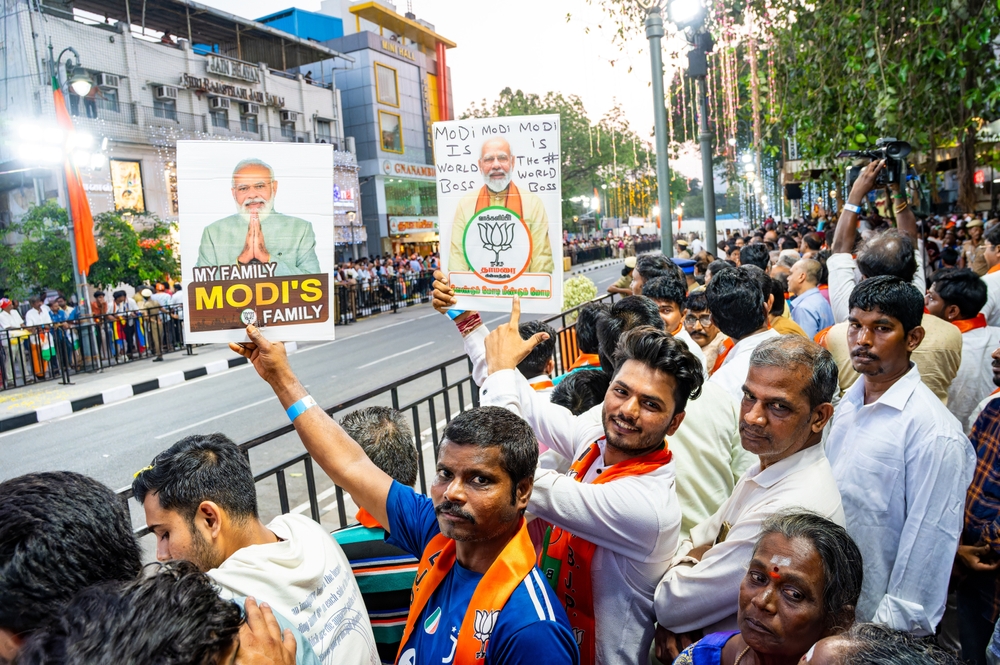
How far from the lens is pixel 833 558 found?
1.70 meters

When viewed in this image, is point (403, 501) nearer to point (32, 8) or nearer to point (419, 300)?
point (419, 300)

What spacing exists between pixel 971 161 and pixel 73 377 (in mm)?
15136

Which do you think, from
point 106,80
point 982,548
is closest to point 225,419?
point 982,548

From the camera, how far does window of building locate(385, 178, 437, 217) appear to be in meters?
41.5

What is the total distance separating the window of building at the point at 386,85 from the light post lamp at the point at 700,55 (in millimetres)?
34610

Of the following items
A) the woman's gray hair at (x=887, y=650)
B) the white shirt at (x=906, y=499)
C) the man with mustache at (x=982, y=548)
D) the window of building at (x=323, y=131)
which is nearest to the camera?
the woman's gray hair at (x=887, y=650)

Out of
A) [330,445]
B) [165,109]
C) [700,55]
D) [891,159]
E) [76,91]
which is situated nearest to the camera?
[330,445]

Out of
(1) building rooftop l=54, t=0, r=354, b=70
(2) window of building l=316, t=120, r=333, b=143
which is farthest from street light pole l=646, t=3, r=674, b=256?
(2) window of building l=316, t=120, r=333, b=143

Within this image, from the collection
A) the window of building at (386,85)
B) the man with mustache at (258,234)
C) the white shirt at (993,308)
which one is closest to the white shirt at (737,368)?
the man with mustache at (258,234)

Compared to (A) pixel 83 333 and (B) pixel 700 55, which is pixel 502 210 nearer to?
(B) pixel 700 55

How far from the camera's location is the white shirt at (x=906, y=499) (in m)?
2.27

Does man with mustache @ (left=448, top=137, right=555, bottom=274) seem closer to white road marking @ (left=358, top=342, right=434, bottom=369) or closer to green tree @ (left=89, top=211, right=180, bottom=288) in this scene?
white road marking @ (left=358, top=342, right=434, bottom=369)

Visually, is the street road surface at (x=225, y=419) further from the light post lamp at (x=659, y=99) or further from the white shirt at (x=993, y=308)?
the white shirt at (x=993, y=308)

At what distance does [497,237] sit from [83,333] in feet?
47.0
